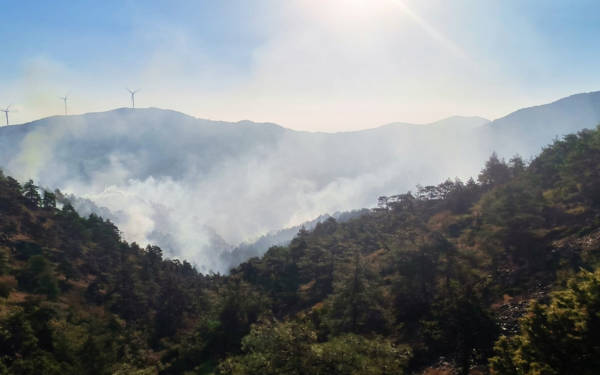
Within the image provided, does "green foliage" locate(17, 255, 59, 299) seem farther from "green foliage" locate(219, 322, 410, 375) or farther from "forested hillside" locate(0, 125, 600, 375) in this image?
"green foliage" locate(219, 322, 410, 375)

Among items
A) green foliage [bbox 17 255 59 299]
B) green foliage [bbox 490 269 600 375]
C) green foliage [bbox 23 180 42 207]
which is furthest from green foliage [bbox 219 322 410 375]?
→ green foliage [bbox 23 180 42 207]

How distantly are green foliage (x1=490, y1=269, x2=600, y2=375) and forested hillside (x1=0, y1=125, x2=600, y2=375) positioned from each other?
0.06 m

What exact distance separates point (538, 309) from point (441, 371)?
557 inches

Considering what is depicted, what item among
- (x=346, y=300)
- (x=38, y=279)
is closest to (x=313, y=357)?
(x=346, y=300)

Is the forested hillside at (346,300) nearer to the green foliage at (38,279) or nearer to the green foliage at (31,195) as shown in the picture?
the green foliage at (38,279)

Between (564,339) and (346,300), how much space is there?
74.3 ft

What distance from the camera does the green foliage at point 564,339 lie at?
45.4 feet

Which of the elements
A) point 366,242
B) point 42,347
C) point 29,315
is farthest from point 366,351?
point 366,242

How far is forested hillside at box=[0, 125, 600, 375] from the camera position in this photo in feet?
58.5

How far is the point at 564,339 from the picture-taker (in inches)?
565

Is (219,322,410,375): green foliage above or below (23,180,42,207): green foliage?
below

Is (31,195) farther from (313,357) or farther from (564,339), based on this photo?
(564,339)

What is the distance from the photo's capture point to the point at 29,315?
31.4m

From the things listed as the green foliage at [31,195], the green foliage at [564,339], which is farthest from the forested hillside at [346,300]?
the green foliage at [31,195]
